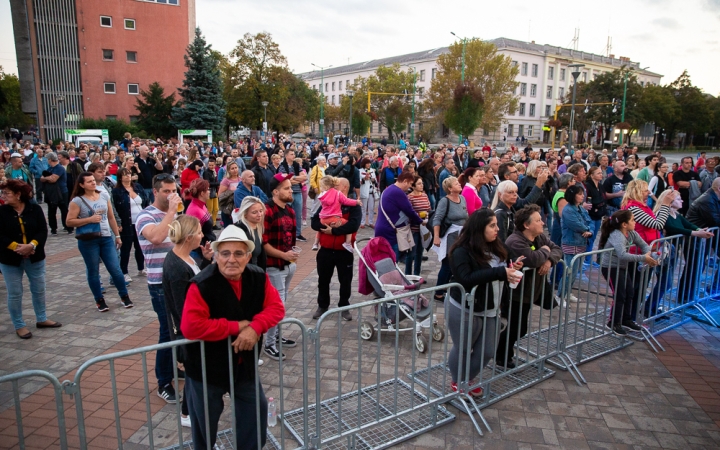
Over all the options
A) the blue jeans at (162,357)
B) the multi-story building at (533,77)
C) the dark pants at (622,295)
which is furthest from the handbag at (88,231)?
the multi-story building at (533,77)

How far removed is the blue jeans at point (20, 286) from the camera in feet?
18.1

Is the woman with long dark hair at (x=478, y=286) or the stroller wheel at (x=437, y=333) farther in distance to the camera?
the stroller wheel at (x=437, y=333)

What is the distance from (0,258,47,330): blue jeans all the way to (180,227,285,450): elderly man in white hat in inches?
147

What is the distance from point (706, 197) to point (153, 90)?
42615mm

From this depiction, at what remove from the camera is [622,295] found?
5.53 metres

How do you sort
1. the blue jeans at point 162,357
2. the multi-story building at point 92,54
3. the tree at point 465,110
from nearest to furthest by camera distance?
the blue jeans at point 162,357, the tree at point 465,110, the multi-story building at point 92,54

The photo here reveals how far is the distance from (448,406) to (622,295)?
2.70 m

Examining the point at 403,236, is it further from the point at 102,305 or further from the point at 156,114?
the point at 156,114

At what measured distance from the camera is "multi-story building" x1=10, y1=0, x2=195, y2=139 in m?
43.0

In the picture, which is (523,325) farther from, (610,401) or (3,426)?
(3,426)

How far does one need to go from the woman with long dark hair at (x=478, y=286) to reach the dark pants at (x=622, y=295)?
211 cm

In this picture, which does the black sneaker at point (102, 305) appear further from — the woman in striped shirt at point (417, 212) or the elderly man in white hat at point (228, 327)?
the woman in striped shirt at point (417, 212)

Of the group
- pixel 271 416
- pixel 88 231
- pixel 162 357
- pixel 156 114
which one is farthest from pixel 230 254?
pixel 156 114

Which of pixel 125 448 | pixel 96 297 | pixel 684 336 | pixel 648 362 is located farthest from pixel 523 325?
pixel 96 297
